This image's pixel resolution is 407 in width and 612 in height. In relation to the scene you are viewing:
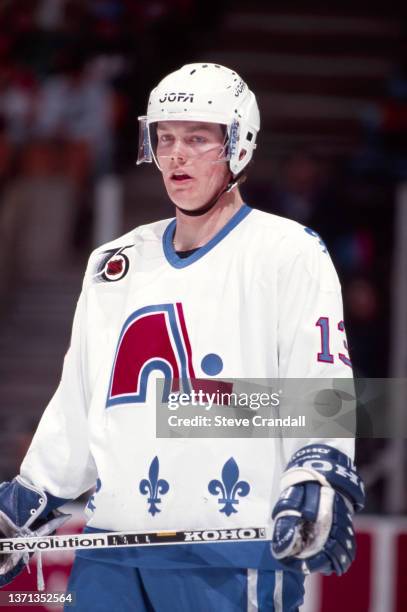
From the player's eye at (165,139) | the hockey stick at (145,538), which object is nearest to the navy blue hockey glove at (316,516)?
the hockey stick at (145,538)

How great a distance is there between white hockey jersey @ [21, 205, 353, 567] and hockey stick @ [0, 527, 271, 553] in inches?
1.4

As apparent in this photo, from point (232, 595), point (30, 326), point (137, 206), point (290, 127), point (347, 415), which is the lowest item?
Answer: point (232, 595)

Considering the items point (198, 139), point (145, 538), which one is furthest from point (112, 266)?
point (145, 538)

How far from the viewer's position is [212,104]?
9.07 ft

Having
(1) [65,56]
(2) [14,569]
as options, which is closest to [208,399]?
(2) [14,569]

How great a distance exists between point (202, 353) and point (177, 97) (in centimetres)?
56

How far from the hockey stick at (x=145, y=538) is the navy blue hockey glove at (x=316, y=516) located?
172 millimetres

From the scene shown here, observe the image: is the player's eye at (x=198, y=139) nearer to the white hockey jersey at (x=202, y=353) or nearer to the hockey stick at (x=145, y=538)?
the white hockey jersey at (x=202, y=353)

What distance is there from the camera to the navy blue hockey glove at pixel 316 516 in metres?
2.31

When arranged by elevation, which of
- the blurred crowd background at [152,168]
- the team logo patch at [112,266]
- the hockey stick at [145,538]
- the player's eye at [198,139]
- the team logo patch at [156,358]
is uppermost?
the blurred crowd background at [152,168]

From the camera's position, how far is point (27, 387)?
6.38 metres

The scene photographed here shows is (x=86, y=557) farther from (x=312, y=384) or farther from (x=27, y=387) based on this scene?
(x=27, y=387)

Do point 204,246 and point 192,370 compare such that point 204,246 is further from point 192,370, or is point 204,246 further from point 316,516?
point 316,516

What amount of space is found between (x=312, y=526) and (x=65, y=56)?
611 centimetres
